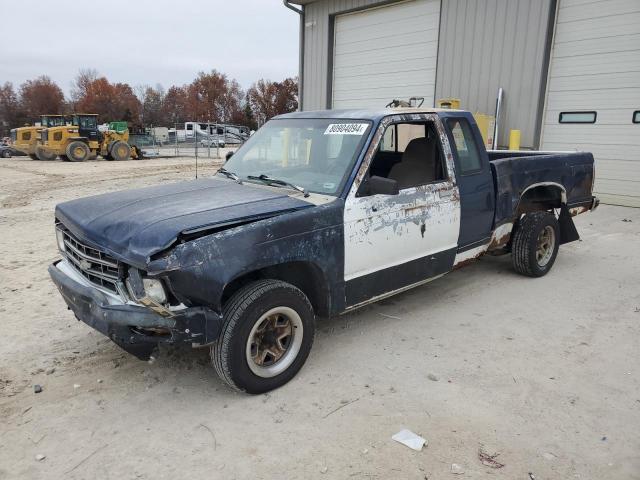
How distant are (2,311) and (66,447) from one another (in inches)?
99.7

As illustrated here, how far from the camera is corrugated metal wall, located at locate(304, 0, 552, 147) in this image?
35.9ft

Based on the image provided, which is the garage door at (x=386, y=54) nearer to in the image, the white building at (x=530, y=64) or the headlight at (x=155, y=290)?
the white building at (x=530, y=64)

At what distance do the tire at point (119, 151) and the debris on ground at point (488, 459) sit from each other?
90.5 ft

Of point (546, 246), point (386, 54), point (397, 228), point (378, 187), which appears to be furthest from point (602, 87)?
point (378, 187)

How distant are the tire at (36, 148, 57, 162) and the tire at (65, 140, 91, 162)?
104cm

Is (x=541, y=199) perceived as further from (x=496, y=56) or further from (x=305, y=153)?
(x=496, y=56)

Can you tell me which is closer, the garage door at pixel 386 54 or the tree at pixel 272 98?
the garage door at pixel 386 54

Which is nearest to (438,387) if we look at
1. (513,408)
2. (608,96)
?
(513,408)

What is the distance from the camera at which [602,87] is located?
33.8 feet

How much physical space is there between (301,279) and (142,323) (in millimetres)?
1204

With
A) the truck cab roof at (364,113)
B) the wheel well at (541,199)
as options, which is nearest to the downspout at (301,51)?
the wheel well at (541,199)

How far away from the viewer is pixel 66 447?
2.75 m

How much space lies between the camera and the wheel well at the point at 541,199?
5562 millimetres

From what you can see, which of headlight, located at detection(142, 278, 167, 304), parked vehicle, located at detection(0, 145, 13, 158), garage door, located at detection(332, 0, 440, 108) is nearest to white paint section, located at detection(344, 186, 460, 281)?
headlight, located at detection(142, 278, 167, 304)
